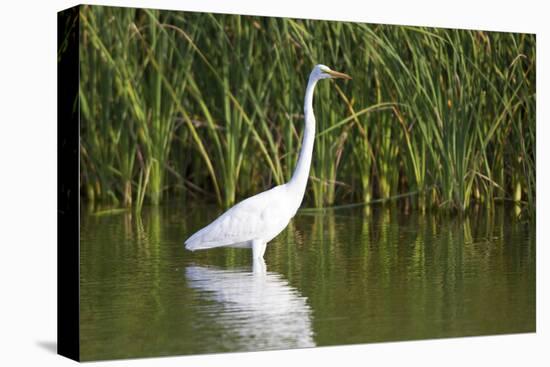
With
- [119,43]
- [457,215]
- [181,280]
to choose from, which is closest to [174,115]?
[119,43]

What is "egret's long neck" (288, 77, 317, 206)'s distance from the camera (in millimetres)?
9695

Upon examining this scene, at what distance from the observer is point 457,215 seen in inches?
420

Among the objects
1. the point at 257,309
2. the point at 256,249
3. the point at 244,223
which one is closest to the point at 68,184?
the point at 257,309

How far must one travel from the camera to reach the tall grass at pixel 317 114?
9969mm

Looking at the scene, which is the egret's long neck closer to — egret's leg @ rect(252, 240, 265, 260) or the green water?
egret's leg @ rect(252, 240, 265, 260)

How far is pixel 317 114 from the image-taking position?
10453 mm

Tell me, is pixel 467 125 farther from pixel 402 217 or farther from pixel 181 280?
pixel 181 280

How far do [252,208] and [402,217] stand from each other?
1547 mm

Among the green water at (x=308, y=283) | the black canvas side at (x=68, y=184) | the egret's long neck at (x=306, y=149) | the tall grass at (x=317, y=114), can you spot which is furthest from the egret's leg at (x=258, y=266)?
the black canvas side at (x=68, y=184)

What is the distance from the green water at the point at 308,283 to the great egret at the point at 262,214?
0.63 ft

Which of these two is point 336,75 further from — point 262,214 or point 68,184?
point 68,184

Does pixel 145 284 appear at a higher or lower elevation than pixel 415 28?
lower

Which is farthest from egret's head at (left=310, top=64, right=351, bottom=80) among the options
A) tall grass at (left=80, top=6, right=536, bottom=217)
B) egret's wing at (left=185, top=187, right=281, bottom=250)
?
egret's wing at (left=185, top=187, right=281, bottom=250)

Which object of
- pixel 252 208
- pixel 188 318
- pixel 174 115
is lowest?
pixel 188 318
